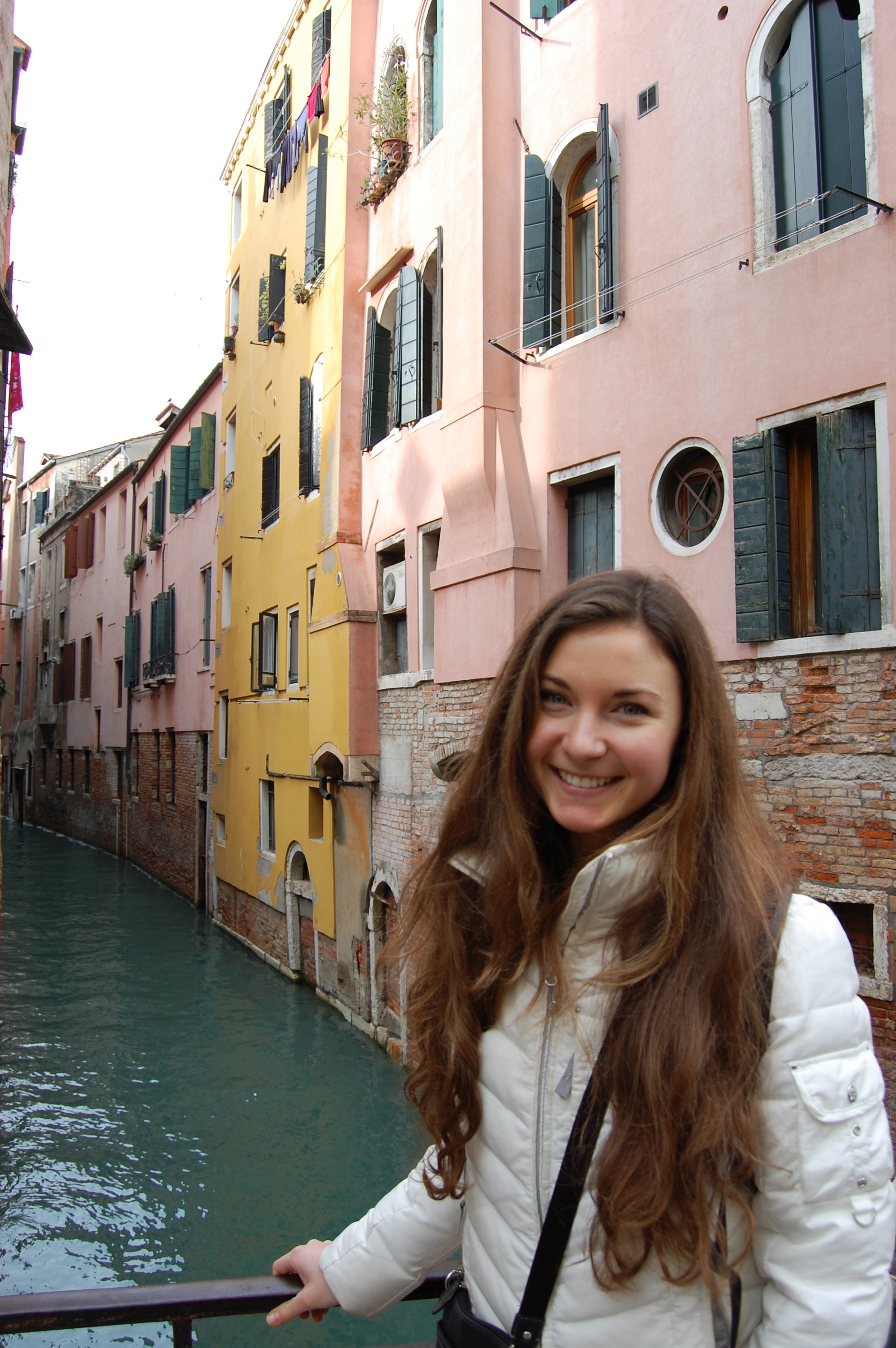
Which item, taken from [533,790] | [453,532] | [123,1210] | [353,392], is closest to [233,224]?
[353,392]

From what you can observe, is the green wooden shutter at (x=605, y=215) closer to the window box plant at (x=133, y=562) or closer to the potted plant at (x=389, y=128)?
the potted plant at (x=389, y=128)

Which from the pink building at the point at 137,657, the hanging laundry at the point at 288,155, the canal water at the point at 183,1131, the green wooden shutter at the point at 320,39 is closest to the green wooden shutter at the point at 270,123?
the hanging laundry at the point at 288,155

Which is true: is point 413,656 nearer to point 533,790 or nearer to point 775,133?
point 775,133

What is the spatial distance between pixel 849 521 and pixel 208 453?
44.9 ft

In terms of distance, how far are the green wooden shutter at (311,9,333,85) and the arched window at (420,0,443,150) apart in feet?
9.08

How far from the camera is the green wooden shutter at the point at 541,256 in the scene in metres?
6.92

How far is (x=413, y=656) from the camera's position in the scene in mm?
8938

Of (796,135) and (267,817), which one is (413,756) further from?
(796,135)

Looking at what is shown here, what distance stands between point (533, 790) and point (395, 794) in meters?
7.84

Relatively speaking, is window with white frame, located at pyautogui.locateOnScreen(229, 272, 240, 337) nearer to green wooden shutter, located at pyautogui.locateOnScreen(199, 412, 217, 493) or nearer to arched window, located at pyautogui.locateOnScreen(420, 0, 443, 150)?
green wooden shutter, located at pyautogui.locateOnScreen(199, 412, 217, 493)

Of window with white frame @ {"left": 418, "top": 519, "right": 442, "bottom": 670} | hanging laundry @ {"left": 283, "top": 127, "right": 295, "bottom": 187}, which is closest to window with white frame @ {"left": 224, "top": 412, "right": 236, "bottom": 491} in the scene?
hanging laundry @ {"left": 283, "top": 127, "right": 295, "bottom": 187}

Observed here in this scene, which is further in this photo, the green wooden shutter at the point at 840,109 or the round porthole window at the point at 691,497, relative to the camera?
the round porthole window at the point at 691,497

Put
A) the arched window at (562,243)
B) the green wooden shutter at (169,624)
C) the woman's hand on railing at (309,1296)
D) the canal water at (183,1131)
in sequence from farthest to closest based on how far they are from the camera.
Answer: the green wooden shutter at (169,624) < the arched window at (562,243) < the canal water at (183,1131) < the woman's hand on railing at (309,1296)

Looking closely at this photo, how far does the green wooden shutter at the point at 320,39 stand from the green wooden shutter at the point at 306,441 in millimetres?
3613
